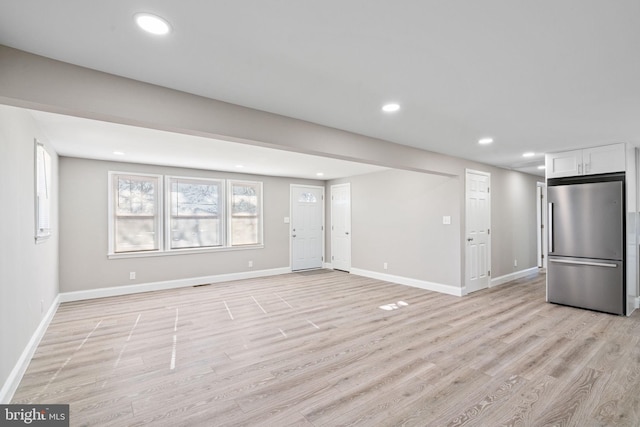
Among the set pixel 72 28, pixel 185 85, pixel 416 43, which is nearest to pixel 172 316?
pixel 185 85

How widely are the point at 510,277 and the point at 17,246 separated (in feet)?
25.4

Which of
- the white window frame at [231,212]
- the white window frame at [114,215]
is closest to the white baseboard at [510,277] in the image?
the white window frame at [231,212]

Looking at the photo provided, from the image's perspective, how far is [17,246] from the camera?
8.57ft

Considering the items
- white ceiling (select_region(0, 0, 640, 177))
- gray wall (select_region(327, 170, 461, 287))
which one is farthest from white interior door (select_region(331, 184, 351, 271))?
white ceiling (select_region(0, 0, 640, 177))

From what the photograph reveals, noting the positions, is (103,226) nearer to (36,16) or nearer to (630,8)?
(36,16)

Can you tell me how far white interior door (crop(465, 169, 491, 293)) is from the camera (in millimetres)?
5316

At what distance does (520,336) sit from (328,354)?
7.36 feet

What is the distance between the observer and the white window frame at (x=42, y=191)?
3.27 meters

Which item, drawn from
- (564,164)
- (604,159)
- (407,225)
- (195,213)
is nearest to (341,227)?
(407,225)

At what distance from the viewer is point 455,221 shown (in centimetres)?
520

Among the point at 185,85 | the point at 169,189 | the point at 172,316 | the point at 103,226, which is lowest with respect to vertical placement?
the point at 172,316

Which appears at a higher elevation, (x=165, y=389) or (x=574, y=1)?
(x=574, y=1)

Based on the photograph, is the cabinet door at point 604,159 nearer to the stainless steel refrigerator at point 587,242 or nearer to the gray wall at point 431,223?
the stainless steel refrigerator at point 587,242

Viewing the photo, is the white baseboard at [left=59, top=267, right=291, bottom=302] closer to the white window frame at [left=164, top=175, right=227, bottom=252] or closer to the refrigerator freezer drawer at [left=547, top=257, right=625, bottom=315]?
the white window frame at [left=164, top=175, right=227, bottom=252]
